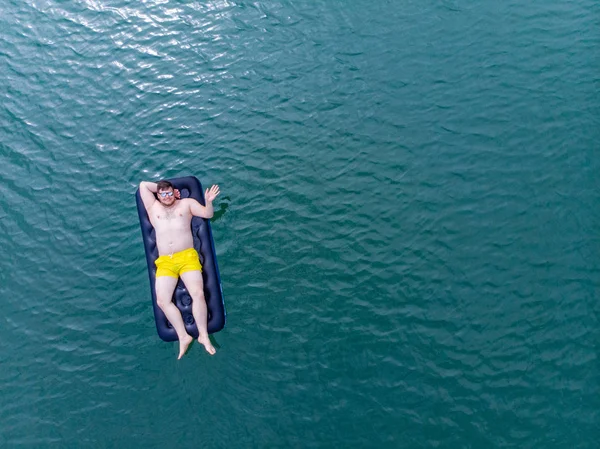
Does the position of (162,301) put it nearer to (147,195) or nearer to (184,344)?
(184,344)

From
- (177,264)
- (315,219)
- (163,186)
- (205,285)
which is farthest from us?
(315,219)

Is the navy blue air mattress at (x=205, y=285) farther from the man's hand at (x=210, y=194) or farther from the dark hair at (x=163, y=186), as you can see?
the dark hair at (x=163, y=186)

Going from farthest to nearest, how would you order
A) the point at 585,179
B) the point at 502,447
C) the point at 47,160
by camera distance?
1. the point at 47,160
2. the point at 585,179
3. the point at 502,447

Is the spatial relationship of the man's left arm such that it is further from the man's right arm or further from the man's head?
the man's right arm

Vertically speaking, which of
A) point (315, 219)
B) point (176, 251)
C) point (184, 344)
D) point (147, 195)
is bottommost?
point (184, 344)

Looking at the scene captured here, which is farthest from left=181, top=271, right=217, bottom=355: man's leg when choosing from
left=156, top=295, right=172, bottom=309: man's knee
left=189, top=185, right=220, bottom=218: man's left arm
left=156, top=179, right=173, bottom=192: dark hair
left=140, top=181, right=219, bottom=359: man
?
left=156, top=179, right=173, bottom=192: dark hair

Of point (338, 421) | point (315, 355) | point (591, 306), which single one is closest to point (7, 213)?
point (315, 355)

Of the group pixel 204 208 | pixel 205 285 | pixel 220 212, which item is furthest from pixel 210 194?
pixel 205 285

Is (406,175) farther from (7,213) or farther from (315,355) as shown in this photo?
(7,213)
